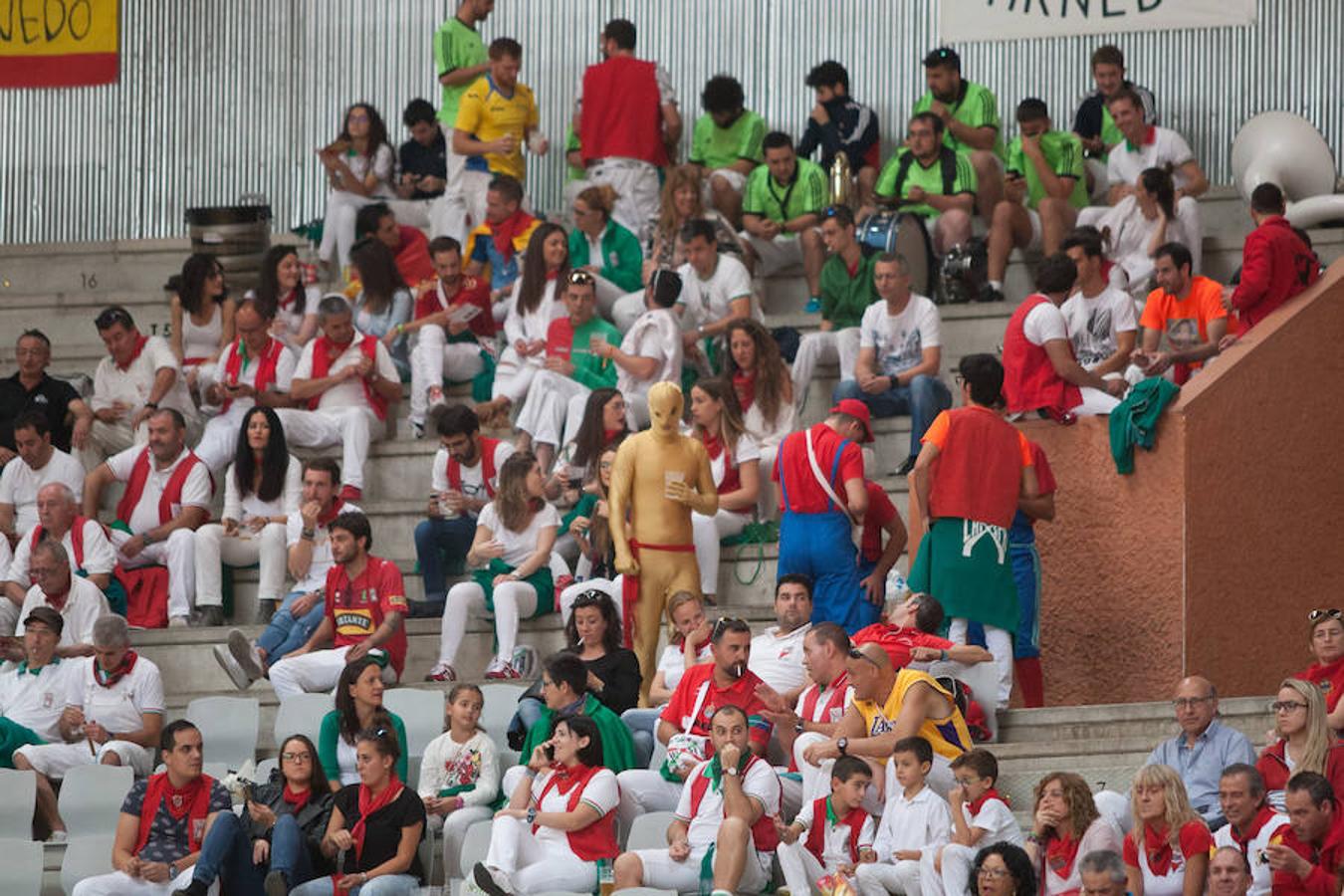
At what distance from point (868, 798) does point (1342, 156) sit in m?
8.12

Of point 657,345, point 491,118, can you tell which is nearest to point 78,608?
point 657,345

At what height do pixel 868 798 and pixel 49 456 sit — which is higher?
pixel 49 456

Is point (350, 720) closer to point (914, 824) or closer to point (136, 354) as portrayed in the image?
point (914, 824)

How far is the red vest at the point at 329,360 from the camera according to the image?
15.2 meters

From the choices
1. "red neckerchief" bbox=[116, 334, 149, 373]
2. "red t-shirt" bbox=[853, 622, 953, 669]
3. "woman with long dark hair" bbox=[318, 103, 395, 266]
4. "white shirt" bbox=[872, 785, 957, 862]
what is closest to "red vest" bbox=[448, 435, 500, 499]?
"red neckerchief" bbox=[116, 334, 149, 373]

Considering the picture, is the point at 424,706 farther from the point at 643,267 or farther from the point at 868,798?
the point at 643,267

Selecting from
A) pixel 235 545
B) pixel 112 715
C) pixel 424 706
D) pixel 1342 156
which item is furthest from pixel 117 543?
pixel 1342 156

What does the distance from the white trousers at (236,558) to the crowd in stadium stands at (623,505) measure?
0.07ft

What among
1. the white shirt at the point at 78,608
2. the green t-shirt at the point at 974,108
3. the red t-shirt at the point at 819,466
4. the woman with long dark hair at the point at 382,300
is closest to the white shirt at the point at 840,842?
the red t-shirt at the point at 819,466

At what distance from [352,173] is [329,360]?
261cm

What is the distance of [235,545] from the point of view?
1415cm

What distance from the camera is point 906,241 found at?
1555cm

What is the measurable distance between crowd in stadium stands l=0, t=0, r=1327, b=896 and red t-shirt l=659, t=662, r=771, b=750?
2 cm

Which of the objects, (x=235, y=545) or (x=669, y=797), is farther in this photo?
(x=235, y=545)
